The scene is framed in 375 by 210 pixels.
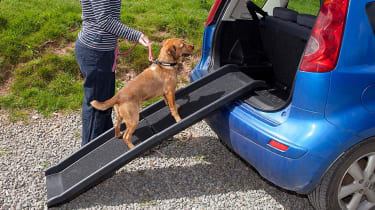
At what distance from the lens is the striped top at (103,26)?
3.27 meters

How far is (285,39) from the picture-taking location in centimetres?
355

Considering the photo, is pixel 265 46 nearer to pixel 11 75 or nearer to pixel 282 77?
pixel 282 77

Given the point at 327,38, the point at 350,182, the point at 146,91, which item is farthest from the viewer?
the point at 146,91

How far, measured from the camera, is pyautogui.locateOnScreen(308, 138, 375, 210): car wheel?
107 inches

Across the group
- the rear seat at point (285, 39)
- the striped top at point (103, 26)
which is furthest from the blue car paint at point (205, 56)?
the striped top at point (103, 26)

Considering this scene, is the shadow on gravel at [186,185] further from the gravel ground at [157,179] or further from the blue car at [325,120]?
the blue car at [325,120]

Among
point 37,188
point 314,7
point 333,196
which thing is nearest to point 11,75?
point 37,188

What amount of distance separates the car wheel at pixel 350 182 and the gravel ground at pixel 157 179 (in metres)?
0.51

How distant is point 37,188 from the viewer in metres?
3.51

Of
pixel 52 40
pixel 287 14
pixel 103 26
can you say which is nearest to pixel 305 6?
pixel 287 14

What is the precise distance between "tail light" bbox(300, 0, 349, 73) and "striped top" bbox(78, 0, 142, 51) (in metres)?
1.62

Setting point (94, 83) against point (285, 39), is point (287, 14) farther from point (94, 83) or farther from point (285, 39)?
point (94, 83)

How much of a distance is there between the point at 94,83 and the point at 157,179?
1.17 metres

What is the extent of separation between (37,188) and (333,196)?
2699mm
